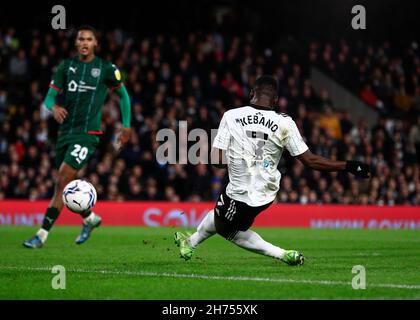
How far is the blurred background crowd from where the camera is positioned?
19.5 metres

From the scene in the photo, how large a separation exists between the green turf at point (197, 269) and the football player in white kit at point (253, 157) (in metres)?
0.42

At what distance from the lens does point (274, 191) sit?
8.60 metres

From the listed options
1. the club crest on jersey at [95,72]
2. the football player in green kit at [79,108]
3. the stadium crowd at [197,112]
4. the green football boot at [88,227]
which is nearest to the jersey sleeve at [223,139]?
the football player in green kit at [79,108]

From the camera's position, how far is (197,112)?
2061 centimetres

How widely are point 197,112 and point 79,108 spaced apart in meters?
9.46

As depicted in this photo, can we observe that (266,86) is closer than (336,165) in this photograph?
No

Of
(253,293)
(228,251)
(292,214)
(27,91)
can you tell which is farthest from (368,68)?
(253,293)

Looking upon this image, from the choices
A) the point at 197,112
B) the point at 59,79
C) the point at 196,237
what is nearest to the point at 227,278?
the point at 196,237

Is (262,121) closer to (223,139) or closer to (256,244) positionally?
(223,139)

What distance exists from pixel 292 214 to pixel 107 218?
13.9 ft

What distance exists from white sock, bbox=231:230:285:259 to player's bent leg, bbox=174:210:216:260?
286 millimetres

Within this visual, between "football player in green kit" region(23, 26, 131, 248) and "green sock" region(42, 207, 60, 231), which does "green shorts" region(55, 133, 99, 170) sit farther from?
"green sock" region(42, 207, 60, 231)

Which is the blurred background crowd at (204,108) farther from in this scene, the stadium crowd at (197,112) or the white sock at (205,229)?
the white sock at (205,229)

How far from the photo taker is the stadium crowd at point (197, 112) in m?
19.5
